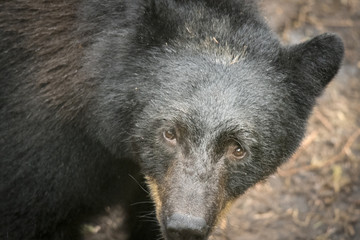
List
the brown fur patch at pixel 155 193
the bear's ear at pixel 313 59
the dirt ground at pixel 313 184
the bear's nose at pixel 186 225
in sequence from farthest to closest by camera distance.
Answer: the dirt ground at pixel 313 184 → the bear's ear at pixel 313 59 → the brown fur patch at pixel 155 193 → the bear's nose at pixel 186 225

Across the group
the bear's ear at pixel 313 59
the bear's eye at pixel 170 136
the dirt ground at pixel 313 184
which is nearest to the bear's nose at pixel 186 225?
the bear's eye at pixel 170 136

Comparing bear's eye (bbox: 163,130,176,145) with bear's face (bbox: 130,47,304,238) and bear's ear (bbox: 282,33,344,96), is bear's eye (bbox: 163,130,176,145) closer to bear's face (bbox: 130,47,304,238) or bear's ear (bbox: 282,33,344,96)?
bear's face (bbox: 130,47,304,238)

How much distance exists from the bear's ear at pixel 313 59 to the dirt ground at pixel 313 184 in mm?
2052

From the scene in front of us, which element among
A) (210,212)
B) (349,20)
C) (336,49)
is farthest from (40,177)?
(349,20)

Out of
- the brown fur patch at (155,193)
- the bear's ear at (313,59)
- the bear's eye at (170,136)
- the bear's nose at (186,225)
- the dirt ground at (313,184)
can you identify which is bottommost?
the dirt ground at (313,184)

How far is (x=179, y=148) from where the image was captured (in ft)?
16.6

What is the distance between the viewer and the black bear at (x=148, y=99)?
5031mm

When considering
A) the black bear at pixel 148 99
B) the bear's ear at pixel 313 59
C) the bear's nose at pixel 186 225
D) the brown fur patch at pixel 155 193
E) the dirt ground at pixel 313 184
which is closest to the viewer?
the bear's nose at pixel 186 225

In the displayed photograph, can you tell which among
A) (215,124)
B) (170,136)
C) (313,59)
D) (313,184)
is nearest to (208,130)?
(215,124)

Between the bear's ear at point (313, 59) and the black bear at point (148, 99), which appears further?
the bear's ear at point (313, 59)

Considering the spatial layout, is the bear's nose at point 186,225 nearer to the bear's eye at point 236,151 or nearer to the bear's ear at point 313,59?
the bear's eye at point 236,151

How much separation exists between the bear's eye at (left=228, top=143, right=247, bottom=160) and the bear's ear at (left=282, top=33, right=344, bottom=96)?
2.56 feet

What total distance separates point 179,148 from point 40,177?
1.29 meters

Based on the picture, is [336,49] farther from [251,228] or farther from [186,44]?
[251,228]
